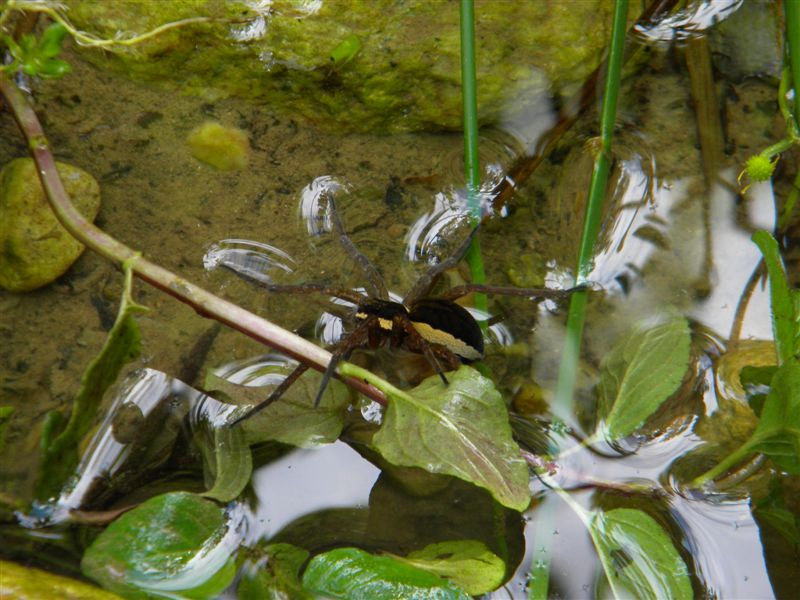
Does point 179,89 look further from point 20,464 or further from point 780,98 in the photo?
point 780,98

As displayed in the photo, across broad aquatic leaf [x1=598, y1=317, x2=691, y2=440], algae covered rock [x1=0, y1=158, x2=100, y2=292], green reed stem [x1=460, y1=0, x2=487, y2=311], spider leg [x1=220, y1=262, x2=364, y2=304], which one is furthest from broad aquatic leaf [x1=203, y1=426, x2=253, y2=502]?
broad aquatic leaf [x1=598, y1=317, x2=691, y2=440]

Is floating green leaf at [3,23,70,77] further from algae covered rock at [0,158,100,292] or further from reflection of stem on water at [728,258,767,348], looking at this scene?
reflection of stem on water at [728,258,767,348]

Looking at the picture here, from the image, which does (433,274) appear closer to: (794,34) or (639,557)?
(639,557)

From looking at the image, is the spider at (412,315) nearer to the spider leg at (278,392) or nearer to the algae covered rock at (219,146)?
the spider leg at (278,392)

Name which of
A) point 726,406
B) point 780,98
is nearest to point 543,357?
point 726,406

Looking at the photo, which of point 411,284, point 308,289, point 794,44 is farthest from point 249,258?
point 794,44
